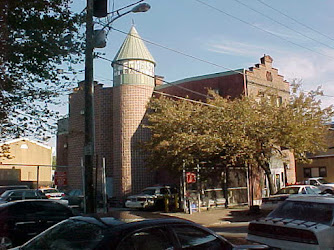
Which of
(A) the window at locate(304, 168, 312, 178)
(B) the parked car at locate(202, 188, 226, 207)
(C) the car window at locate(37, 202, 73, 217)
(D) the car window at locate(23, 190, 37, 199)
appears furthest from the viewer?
(A) the window at locate(304, 168, 312, 178)

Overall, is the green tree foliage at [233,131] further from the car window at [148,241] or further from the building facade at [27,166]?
the building facade at [27,166]

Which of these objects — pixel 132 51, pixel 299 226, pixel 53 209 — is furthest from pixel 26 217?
pixel 132 51

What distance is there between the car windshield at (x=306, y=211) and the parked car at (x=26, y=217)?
6199 millimetres

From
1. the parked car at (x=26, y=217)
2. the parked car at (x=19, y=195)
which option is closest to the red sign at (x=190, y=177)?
the parked car at (x=19, y=195)

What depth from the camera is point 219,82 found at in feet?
92.1

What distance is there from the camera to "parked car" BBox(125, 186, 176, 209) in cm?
2250

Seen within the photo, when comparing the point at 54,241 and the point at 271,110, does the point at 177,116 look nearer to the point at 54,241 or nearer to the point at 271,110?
the point at 271,110

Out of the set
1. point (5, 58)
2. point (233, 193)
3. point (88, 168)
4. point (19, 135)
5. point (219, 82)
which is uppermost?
point (219, 82)

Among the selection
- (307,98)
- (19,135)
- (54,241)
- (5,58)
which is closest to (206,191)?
(307,98)

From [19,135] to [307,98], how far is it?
1664cm

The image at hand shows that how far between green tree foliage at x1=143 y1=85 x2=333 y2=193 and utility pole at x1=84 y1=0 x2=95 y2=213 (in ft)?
31.7

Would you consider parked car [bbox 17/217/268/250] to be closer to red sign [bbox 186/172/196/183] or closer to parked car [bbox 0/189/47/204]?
red sign [bbox 186/172/196/183]

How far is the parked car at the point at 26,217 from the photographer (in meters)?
9.63

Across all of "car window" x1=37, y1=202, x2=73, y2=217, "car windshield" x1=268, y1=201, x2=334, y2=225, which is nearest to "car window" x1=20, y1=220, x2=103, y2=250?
"car windshield" x1=268, y1=201, x2=334, y2=225
